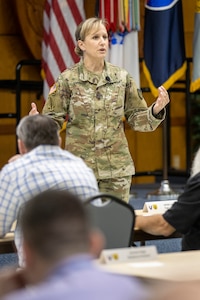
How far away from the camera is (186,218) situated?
10.5 ft

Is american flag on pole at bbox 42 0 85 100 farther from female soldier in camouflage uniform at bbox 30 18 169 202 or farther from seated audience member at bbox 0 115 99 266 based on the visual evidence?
seated audience member at bbox 0 115 99 266

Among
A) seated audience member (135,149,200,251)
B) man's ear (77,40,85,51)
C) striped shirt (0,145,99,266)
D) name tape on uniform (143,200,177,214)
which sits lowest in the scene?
name tape on uniform (143,200,177,214)

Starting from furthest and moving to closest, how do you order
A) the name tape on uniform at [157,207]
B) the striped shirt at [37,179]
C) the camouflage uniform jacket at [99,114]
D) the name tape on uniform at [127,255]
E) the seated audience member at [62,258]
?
the camouflage uniform jacket at [99,114] < the name tape on uniform at [157,207] < the striped shirt at [37,179] < the name tape on uniform at [127,255] < the seated audience member at [62,258]

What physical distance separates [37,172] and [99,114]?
1.31 m

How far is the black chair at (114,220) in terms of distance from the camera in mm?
3105

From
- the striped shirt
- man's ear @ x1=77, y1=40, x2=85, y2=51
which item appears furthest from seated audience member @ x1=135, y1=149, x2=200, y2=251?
man's ear @ x1=77, y1=40, x2=85, y2=51

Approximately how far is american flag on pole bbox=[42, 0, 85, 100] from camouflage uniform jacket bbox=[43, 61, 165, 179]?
120 inches

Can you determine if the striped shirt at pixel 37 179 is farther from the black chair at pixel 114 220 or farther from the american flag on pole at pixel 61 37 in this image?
the american flag on pole at pixel 61 37

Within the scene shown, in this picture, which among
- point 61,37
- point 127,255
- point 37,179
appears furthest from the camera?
point 61,37

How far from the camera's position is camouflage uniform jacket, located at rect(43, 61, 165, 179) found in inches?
169

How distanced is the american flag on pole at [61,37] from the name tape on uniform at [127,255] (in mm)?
4819

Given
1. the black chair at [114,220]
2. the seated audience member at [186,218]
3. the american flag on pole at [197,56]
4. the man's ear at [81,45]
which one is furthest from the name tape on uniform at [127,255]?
the american flag on pole at [197,56]

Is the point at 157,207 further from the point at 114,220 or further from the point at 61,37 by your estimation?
the point at 61,37

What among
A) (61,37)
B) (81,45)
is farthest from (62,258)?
(61,37)
